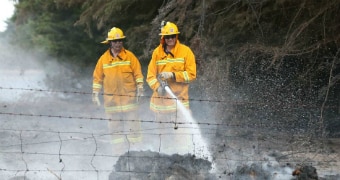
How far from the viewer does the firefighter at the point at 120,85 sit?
26.4 ft

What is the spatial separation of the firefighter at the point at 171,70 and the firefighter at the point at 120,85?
0.53 meters

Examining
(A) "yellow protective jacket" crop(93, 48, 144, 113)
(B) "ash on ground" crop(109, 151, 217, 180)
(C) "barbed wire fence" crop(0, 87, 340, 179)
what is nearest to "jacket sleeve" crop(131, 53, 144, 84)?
(A) "yellow protective jacket" crop(93, 48, 144, 113)

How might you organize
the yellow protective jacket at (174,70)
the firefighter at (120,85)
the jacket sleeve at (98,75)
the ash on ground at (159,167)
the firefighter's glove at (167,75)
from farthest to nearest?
the jacket sleeve at (98,75) < the firefighter at (120,85) < the yellow protective jacket at (174,70) < the firefighter's glove at (167,75) < the ash on ground at (159,167)

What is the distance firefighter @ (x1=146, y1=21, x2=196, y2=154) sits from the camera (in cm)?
740

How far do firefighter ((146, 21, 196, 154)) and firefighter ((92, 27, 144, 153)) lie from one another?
0.53 metres

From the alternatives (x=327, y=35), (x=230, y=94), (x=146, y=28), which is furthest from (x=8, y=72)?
(x=327, y=35)

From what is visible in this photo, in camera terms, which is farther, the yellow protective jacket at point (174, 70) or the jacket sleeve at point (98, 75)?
the jacket sleeve at point (98, 75)

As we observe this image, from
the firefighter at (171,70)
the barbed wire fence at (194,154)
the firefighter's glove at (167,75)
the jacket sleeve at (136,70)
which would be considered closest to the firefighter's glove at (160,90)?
the firefighter at (171,70)

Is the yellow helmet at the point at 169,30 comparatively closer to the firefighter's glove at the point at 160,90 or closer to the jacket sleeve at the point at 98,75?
the firefighter's glove at the point at 160,90

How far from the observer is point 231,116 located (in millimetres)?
9211

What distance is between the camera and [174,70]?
7449 millimetres

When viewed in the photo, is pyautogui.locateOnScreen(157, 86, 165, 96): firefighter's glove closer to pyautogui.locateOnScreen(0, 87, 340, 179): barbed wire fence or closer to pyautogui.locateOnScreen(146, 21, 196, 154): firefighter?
pyautogui.locateOnScreen(146, 21, 196, 154): firefighter

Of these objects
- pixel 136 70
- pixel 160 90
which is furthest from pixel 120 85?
pixel 160 90

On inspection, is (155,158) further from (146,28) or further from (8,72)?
(8,72)
